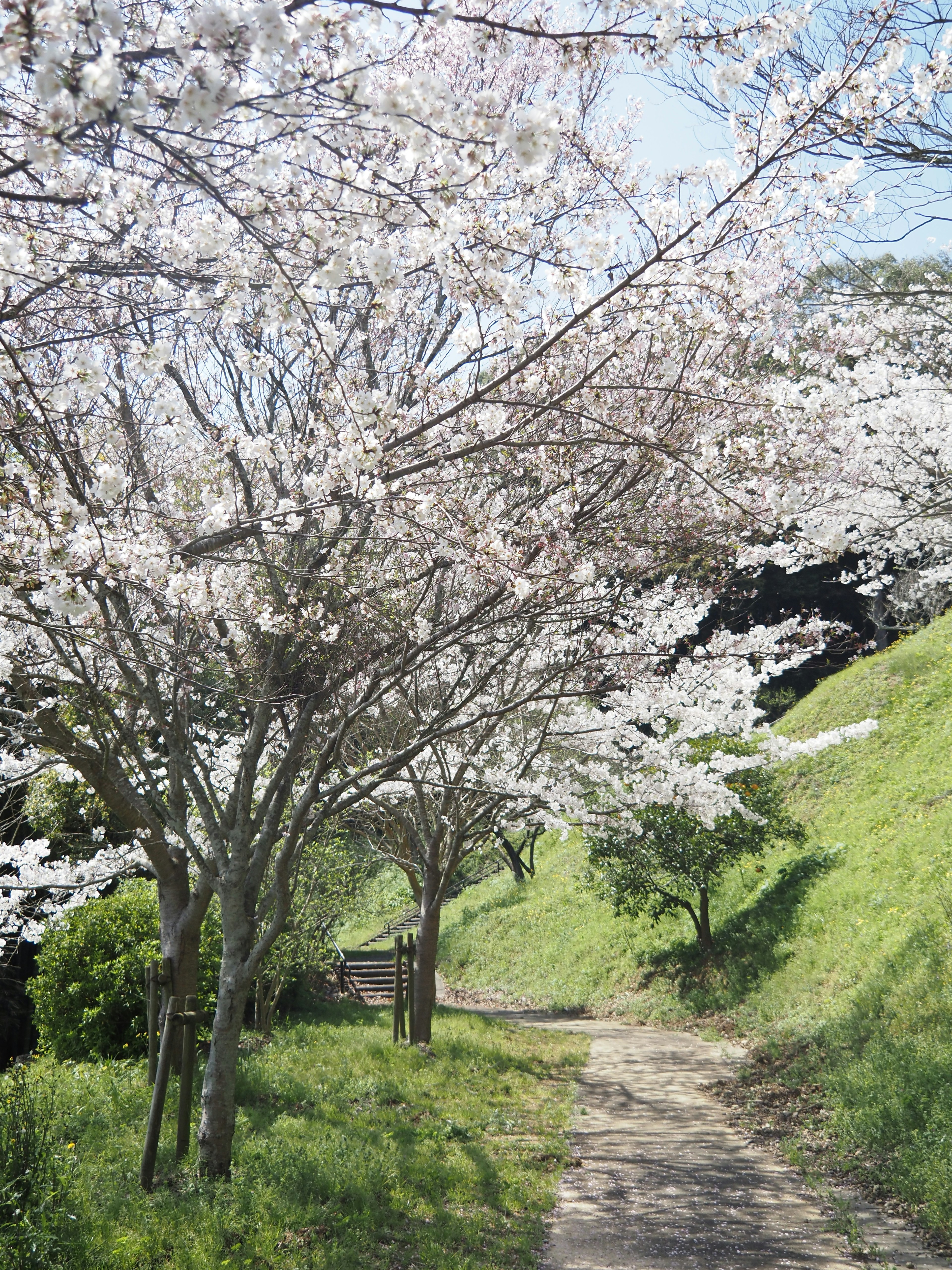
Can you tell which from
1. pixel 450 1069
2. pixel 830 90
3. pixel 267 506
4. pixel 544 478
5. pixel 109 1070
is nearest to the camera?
pixel 830 90

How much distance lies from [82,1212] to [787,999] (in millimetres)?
8429

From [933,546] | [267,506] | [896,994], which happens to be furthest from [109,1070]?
[933,546]

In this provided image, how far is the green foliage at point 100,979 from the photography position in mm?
9125

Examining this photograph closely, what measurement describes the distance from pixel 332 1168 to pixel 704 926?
374 inches

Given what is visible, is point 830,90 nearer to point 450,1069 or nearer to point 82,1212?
point 82,1212

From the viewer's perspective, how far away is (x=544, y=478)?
5867mm

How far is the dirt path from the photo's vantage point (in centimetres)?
482

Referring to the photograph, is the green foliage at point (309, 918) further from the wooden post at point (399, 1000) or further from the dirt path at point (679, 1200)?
the dirt path at point (679, 1200)

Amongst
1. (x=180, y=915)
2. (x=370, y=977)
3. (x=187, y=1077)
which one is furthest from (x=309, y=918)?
(x=370, y=977)

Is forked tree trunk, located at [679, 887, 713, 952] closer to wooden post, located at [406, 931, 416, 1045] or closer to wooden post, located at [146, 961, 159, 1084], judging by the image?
wooden post, located at [406, 931, 416, 1045]

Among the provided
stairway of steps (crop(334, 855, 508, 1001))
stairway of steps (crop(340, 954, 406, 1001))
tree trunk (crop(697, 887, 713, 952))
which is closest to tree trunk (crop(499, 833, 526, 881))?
stairway of steps (crop(334, 855, 508, 1001))

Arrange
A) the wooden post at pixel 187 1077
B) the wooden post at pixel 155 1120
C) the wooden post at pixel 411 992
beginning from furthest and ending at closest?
the wooden post at pixel 411 992 → the wooden post at pixel 187 1077 → the wooden post at pixel 155 1120

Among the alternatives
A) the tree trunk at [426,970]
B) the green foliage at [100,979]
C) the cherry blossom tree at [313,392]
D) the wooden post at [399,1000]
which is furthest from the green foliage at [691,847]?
the green foliage at [100,979]

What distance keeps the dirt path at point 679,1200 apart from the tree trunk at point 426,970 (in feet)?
6.64
